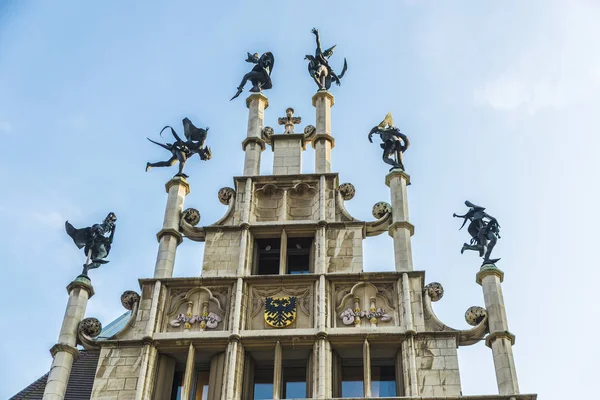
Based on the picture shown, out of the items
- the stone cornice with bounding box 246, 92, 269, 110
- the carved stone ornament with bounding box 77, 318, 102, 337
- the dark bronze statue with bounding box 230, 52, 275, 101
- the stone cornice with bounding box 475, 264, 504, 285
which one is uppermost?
the dark bronze statue with bounding box 230, 52, 275, 101

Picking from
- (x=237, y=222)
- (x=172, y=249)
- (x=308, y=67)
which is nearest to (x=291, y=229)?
(x=237, y=222)

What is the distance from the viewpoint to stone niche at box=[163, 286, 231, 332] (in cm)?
1591

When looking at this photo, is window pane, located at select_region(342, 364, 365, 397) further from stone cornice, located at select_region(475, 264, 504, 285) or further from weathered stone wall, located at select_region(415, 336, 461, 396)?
stone cornice, located at select_region(475, 264, 504, 285)

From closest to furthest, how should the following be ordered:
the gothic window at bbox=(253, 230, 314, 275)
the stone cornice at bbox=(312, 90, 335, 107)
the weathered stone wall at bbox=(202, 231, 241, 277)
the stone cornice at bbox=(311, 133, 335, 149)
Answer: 1. the weathered stone wall at bbox=(202, 231, 241, 277)
2. the gothic window at bbox=(253, 230, 314, 275)
3. the stone cornice at bbox=(311, 133, 335, 149)
4. the stone cornice at bbox=(312, 90, 335, 107)

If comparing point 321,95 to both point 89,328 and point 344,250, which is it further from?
point 89,328

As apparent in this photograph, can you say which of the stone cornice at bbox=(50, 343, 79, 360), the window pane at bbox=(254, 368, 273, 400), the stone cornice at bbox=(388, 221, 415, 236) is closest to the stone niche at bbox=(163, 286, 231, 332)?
the window pane at bbox=(254, 368, 273, 400)

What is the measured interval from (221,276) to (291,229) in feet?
5.52

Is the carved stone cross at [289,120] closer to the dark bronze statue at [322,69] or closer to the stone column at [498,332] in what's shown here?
the dark bronze statue at [322,69]

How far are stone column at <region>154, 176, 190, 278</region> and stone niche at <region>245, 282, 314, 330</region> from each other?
62.2 inches

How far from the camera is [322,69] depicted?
20969mm

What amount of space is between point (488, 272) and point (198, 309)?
470cm

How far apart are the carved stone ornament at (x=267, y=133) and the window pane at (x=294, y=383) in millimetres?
5422

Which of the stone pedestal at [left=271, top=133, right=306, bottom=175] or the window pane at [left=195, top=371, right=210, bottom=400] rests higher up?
the stone pedestal at [left=271, top=133, right=306, bottom=175]

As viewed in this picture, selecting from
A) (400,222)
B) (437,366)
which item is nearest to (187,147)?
(400,222)
